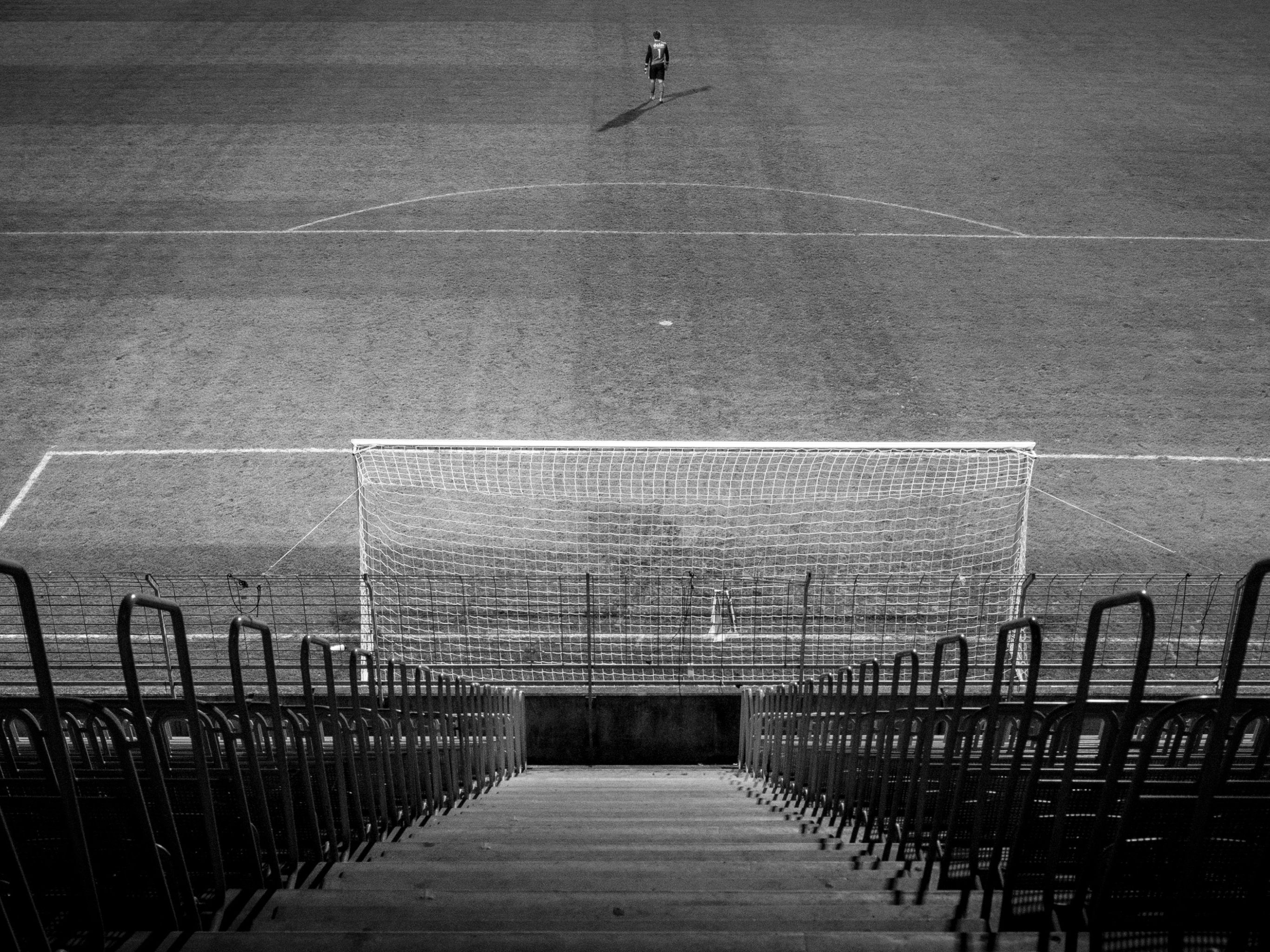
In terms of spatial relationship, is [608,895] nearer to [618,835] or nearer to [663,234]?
[618,835]

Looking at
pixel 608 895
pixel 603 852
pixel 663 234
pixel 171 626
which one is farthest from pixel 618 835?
pixel 663 234

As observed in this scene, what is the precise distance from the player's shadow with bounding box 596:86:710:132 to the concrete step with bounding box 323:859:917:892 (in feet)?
82.0

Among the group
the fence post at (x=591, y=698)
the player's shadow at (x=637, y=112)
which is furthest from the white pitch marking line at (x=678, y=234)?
the fence post at (x=591, y=698)

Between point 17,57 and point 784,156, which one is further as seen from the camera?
point 17,57

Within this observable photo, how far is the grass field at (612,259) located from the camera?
15023mm

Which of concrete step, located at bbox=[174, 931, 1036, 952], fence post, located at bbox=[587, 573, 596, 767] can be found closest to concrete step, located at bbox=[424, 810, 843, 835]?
concrete step, located at bbox=[174, 931, 1036, 952]

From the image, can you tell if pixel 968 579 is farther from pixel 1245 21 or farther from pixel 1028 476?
pixel 1245 21

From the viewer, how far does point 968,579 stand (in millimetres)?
11898

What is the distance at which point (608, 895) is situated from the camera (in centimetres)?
436

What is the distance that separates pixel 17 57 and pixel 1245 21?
36.3 meters

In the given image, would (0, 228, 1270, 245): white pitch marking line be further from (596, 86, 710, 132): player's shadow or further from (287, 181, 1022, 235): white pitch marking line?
(596, 86, 710, 132): player's shadow

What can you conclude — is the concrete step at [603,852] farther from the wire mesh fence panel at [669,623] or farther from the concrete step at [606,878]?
the wire mesh fence panel at [669,623]

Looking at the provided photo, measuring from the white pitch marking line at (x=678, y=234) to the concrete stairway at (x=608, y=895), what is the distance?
16436 mm

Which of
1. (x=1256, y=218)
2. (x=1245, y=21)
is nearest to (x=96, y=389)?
(x=1256, y=218)
